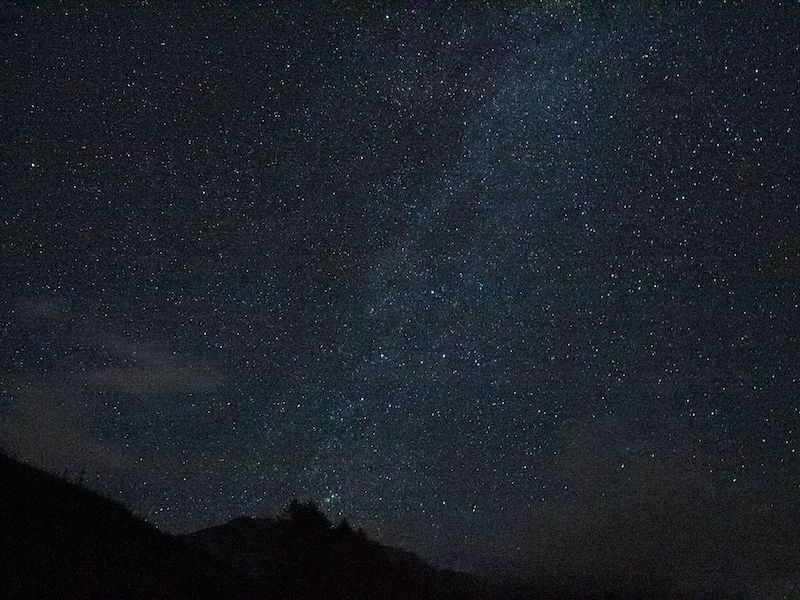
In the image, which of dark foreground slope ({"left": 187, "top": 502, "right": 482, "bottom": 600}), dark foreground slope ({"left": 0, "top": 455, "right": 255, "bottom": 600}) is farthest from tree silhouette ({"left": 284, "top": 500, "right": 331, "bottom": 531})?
dark foreground slope ({"left": 0, "top": 455, "right": 255, "bottom": 600})

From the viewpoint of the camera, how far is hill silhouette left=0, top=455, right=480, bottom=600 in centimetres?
1139

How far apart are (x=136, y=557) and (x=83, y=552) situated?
6.41ft

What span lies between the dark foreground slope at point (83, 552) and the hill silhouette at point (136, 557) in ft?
0.06

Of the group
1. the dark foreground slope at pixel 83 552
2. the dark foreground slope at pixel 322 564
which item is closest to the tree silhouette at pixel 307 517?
the dark foreground slope at pixel 322 564

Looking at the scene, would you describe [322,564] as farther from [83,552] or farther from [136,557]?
[83,552]

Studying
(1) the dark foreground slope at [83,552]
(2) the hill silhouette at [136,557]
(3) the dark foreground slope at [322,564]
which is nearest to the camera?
(1) the dark foreground slope at [83,552]

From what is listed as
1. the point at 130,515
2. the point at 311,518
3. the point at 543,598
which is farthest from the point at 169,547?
the point at 543,598

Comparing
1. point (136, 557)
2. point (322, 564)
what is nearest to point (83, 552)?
point (136, 557)

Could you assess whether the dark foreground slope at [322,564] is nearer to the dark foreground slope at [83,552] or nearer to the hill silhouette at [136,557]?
the hill silhouette at [136,557]

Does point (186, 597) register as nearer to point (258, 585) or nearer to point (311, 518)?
point (258, 585)

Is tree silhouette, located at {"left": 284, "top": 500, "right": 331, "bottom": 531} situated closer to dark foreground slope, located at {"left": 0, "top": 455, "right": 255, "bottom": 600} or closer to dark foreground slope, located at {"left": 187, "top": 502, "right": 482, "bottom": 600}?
dark foreground slope, located at {"left": 187, "top": 502, "right": 482, "bottom": 600}

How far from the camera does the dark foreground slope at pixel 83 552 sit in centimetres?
1106

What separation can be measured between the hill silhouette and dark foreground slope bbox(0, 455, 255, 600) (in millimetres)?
18

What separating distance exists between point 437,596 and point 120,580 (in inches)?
575
